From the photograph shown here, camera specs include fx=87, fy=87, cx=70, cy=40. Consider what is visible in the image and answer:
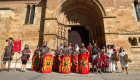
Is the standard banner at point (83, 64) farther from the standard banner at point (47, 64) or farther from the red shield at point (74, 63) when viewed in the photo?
the standard banner at point (47, 64)

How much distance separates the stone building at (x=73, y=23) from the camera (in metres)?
7.88

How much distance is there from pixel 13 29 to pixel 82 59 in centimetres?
850

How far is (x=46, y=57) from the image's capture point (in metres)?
4.60

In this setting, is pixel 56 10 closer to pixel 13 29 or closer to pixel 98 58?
pixel 13 29

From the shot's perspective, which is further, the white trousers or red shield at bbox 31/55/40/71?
red shield at bbox 31/55/40/71

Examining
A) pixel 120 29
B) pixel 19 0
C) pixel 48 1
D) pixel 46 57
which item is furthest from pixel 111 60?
pixel 19 0

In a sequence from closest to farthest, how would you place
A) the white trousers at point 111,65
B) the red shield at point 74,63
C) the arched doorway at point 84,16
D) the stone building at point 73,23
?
the red shield at point 74,63 → the white trousers at point 111,65 → the stone building at point 73,23 → the arched doorway at point 84,16

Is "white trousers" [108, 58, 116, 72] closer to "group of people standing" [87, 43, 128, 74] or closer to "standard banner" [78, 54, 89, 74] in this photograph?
"group of people standing" [87, 43, 128, 74]

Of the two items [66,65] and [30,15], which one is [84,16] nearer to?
[30,15]

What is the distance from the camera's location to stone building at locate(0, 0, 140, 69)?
7875 millimetres

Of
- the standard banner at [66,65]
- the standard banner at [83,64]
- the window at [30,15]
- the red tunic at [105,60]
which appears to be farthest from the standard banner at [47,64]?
the window at [30,15]

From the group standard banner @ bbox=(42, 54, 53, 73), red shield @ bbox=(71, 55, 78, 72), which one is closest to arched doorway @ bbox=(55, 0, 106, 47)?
red shield @ bbox=(71, 55, 78, 72)

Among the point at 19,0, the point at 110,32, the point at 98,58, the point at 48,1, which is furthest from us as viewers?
the point at 19,0

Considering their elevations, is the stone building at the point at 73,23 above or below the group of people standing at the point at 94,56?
above
